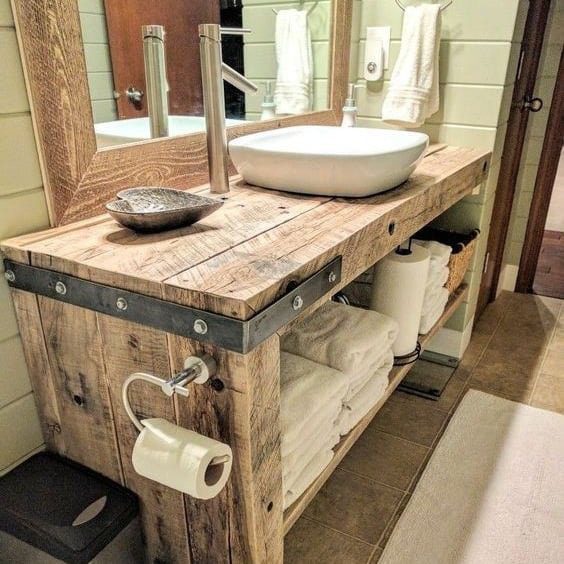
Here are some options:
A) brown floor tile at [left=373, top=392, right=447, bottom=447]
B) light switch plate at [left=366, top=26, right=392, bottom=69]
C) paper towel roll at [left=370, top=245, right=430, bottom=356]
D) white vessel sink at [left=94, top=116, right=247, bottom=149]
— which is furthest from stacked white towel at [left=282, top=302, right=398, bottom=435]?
light switch plate at [left=366, top=26, right=392, bottom=69]

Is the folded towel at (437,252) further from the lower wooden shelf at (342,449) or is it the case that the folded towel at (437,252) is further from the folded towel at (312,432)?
the folded towel at (312,432)

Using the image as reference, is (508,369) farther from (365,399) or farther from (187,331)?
(187,331)

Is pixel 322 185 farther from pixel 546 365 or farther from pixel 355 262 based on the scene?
pixel 546 365

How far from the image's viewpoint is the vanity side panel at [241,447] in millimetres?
→ 803

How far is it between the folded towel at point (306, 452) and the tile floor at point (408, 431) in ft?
1.22

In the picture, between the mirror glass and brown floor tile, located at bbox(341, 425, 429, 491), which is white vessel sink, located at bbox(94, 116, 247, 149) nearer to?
the mirror glass

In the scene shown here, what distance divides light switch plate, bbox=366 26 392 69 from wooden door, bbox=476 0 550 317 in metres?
0.51

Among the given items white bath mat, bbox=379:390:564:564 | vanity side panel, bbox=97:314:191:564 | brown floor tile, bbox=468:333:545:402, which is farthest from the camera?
brown floor tile, bbox=468:333:545:402

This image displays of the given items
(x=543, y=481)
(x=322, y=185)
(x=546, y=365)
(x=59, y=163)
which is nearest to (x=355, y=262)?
(x=322, y=185)

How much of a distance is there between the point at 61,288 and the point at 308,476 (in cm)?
62

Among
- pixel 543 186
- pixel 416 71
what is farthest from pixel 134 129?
pixel 543 186

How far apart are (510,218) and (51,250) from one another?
7.71 feet

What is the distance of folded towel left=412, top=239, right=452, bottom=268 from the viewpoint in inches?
68.2

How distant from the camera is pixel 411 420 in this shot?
1.87m
